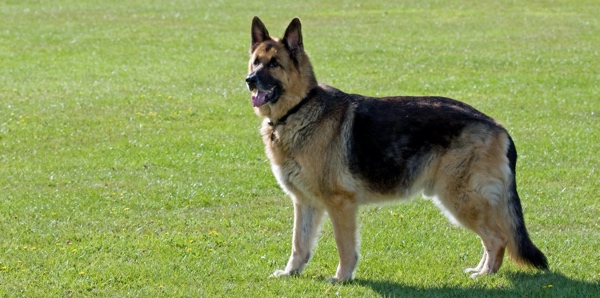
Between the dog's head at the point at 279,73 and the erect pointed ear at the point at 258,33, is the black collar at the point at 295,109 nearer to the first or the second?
the dog's head at the point at 279,73

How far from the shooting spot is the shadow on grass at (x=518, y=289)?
7.04 m

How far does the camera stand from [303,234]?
26.0 ft

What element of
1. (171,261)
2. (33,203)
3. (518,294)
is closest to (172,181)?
(33,203)

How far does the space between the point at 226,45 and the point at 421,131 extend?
16.2m

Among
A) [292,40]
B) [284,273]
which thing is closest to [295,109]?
[292,40]

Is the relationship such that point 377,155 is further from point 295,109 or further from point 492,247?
point 492,247

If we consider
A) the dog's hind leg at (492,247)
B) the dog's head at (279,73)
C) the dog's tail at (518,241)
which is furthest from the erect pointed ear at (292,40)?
the dog's hind leg at (492,247)

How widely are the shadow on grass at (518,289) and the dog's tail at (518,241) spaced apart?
0.45 feet

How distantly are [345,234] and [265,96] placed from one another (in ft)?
4.37

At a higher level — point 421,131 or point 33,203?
point 421,131

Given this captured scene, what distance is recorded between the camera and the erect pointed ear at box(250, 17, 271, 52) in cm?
784

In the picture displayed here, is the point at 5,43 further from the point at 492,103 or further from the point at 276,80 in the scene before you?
the point at 276,80

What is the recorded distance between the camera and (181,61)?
21.2 m

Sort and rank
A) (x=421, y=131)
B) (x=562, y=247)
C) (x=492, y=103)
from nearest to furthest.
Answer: (x=421, y=131)
(x=562, y=247)
(x=492, y=103)
